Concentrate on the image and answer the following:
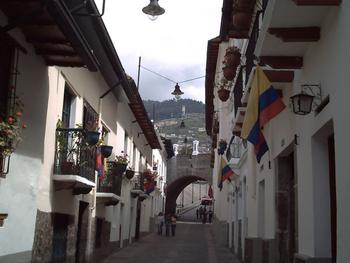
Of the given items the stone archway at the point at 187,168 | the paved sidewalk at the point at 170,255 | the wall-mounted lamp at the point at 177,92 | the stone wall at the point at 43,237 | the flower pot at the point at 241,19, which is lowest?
the paved sidewalk at the point at 170,255

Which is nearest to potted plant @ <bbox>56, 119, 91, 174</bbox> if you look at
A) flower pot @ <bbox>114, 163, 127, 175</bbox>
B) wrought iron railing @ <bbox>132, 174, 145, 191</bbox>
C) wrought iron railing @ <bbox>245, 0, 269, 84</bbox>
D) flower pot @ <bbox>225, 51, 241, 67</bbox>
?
flower pot @ <bbox>225, 51, 241, 67</bbox>

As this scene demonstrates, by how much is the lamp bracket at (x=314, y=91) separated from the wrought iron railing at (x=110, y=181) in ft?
34.2

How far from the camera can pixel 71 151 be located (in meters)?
11.7

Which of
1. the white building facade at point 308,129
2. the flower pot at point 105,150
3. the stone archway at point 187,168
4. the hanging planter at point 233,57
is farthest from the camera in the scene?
the stone archway at point 187,168

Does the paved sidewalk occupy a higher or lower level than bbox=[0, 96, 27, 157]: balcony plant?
lower

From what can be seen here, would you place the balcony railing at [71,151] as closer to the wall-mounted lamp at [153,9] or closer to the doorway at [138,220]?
the wall-mounted lamp at [153,9]

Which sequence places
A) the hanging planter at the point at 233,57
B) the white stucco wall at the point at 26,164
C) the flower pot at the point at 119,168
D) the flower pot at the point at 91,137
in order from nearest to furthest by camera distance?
the white stucco wall at the point at 26,164
the flower pot at the point at 91,137
the hanging planter at the point at 233,57
the flower pot at the point at 119,168

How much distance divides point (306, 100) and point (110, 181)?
11.6 meters

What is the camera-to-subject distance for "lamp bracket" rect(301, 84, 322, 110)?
680cm

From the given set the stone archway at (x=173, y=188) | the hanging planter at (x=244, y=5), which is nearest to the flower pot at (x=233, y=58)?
the hanging planter at (x=244, y=5)

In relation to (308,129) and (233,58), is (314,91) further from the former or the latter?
(233,58)

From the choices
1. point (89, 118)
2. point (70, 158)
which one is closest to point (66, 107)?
point (70, 158)

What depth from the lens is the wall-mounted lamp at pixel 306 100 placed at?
6.81 meters

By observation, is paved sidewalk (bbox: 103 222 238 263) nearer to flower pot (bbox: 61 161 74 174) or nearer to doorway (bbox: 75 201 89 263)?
doorway (bbox: 75 201 89 263)
